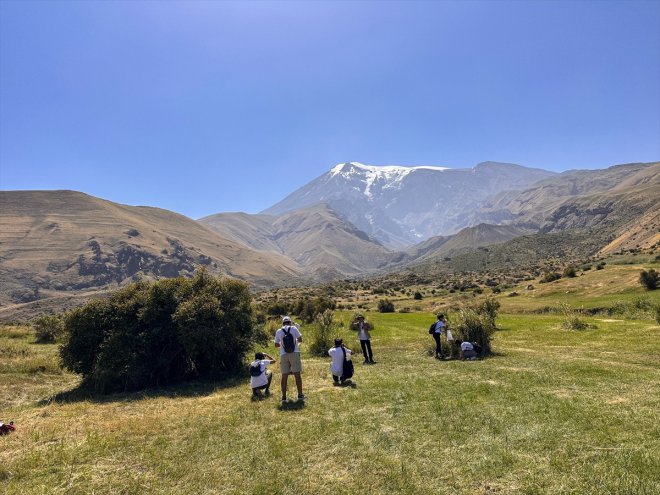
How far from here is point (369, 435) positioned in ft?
27.6

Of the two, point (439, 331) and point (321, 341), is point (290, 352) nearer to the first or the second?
point (439, 331)

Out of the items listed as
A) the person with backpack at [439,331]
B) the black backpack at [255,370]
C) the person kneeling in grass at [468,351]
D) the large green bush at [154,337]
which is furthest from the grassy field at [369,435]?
the person with backpack at [439,331]

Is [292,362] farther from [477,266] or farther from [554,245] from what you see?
[554,245]

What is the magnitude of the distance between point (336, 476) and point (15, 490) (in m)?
5.13

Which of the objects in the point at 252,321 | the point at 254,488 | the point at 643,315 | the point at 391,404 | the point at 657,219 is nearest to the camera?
the point at 254,488

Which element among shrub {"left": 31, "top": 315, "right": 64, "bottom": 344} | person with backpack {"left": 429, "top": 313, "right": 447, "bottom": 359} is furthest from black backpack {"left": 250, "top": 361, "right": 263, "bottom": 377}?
shrub {"left": 31, "top": 315, "right": 64, "bottom": 344}

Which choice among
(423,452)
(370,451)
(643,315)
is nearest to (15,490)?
(370,451)

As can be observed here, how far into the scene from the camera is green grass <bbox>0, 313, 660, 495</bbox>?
6391 millimetres

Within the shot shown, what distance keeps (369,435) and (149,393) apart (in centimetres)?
920

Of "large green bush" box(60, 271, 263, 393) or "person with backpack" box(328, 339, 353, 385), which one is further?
"large green bush" box(60, 271, 263, 393)

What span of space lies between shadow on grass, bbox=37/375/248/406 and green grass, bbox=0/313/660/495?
0.50ft

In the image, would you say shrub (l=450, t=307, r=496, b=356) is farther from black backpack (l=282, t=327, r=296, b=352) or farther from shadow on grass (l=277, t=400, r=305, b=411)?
shadow on grass (l=277, t=400, r=305, b=411)

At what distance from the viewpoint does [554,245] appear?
15925 centimetres

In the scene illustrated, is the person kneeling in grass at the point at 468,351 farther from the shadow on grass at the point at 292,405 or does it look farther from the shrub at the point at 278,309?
the shrub at the point at 278,309
